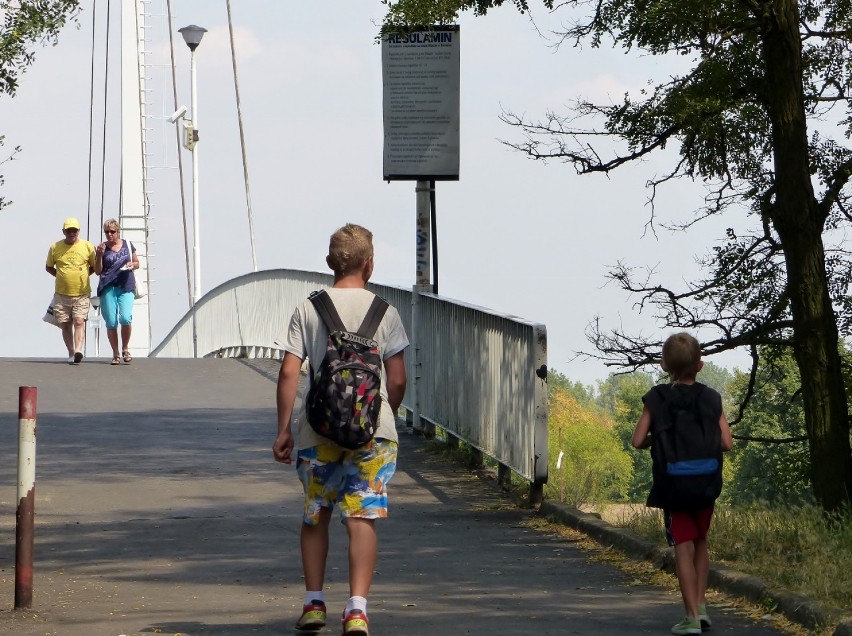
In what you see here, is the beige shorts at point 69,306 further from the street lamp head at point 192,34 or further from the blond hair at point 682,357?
the street lamp head at point 192,34

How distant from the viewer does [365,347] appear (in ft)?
20.5

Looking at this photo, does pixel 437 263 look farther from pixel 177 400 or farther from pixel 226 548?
pixel 226 548

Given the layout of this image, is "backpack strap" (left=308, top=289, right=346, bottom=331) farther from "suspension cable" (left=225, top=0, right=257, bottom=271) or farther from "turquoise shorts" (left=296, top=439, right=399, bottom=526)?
"suspension cable" (left=225, top=0, right=257, bottom=271)

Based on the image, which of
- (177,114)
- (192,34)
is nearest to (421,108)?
(192,34)

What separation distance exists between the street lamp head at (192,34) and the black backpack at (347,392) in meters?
29.5

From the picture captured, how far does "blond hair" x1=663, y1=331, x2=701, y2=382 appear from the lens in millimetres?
6703

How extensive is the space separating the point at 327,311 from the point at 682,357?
1.49m

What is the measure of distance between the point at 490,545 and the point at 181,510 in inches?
92.4

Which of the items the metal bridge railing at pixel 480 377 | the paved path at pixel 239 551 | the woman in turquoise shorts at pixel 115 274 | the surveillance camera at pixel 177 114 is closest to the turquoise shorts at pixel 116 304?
the woman in turquoise shorts at pixel 115 274

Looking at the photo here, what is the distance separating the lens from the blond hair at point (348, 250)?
642 cm

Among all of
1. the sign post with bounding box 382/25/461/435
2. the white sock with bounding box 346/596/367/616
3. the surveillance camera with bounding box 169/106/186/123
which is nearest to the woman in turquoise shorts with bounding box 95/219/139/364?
the sign post with bounding box 382/25/461/435

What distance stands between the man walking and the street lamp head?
15840 millimetres

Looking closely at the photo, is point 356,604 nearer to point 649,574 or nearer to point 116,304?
point 649,574

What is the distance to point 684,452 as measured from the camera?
6633mm
